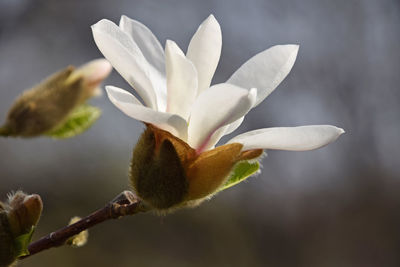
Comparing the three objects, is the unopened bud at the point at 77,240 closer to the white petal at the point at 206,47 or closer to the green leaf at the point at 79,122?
the green leaf at the point at 79,122

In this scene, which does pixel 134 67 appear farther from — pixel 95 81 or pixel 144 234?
pixel 144 234

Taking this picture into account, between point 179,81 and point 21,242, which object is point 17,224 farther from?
point 179,81

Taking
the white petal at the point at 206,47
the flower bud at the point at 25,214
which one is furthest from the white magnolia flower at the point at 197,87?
the flower bud at the point at 25,214

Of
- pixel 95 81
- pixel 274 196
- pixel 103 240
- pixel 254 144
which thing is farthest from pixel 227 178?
pixel 274 196

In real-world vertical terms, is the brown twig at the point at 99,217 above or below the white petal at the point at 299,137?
below

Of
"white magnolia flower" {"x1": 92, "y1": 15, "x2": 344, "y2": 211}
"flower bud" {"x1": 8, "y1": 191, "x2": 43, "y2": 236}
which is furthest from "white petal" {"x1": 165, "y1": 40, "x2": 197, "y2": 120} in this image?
"flower bud" {"x1": 8, "y1": 191, "x2": 43, "y2": 236}

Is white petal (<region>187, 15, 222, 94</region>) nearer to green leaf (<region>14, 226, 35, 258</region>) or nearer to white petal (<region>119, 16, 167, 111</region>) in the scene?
white petal (<region>119, 16, 167, 111</region>)

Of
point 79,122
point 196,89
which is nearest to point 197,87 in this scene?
point 196,89

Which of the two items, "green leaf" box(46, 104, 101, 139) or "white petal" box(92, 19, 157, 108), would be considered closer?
"white petal" box(92, 19, 157, 108)
